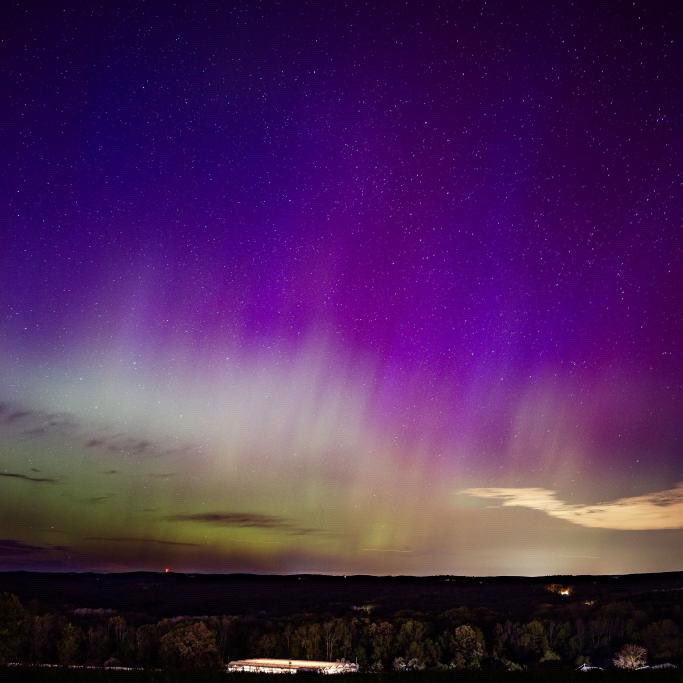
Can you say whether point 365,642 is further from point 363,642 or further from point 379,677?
point 379,677

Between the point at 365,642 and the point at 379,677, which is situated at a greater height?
the point at 379,677

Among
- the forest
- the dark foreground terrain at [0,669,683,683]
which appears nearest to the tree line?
the forest

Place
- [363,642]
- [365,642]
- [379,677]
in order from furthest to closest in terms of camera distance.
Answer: [365,642] < [363,642] < [379,677]

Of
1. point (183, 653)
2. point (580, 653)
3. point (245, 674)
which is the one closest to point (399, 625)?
point (580, 653)

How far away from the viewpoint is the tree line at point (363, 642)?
112m

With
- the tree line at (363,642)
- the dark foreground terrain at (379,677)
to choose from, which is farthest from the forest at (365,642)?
the dark foreground terrain at (379,677)

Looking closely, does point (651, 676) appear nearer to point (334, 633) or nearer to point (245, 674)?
point (245, 674)

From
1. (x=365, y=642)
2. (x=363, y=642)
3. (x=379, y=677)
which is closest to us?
(x=379, y=677)

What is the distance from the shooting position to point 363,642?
12281 centimetres

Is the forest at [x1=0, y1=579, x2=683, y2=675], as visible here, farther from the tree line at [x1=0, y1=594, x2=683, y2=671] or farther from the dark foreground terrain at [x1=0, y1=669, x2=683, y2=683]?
the dark foreground terrain at [x1=0, y1=669, x2=683, y2=683]

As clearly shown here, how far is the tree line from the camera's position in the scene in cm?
11219

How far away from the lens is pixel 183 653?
111562 mm

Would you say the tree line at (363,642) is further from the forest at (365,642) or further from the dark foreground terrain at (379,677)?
the dark foreground terrain at (379,677)

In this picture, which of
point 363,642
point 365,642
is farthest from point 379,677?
point 365,642
